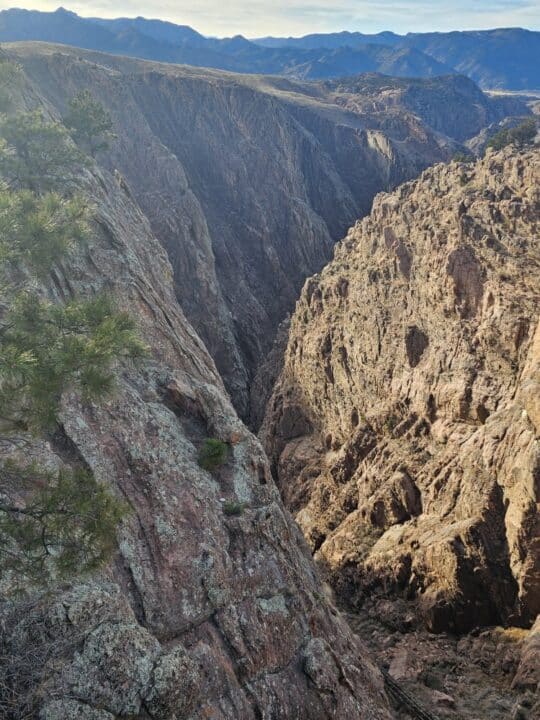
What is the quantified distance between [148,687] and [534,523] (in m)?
16.4

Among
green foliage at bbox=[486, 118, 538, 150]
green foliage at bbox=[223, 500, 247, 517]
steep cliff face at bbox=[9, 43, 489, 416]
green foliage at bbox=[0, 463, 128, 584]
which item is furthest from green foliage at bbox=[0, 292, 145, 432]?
green foliage at bbox=[486, 118, 538, 150]

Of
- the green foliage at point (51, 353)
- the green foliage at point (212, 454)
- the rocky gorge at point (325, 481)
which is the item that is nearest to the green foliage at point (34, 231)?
the green foliage at point (51, 353)

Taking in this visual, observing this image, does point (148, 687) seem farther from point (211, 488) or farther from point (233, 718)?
point (211, 488)

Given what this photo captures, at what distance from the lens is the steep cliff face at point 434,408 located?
891 inches

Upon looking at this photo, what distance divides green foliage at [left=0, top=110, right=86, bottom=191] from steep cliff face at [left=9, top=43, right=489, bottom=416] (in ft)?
114

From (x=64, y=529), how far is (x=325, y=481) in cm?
2885

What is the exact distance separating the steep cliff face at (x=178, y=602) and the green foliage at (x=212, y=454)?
15.0 inches

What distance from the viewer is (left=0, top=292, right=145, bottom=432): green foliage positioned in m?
10.4

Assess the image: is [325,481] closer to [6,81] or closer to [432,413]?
[432,413]

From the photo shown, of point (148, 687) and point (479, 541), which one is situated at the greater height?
point (148, 687)

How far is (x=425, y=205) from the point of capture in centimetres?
3866

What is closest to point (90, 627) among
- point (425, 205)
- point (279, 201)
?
point (425, 205)

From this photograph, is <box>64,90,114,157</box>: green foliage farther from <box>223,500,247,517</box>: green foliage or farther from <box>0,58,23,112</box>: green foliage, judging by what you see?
<box>223,500,247,517</box>: green foliage

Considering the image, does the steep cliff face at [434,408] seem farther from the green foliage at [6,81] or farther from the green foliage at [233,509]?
the green foliage at [6,81]
